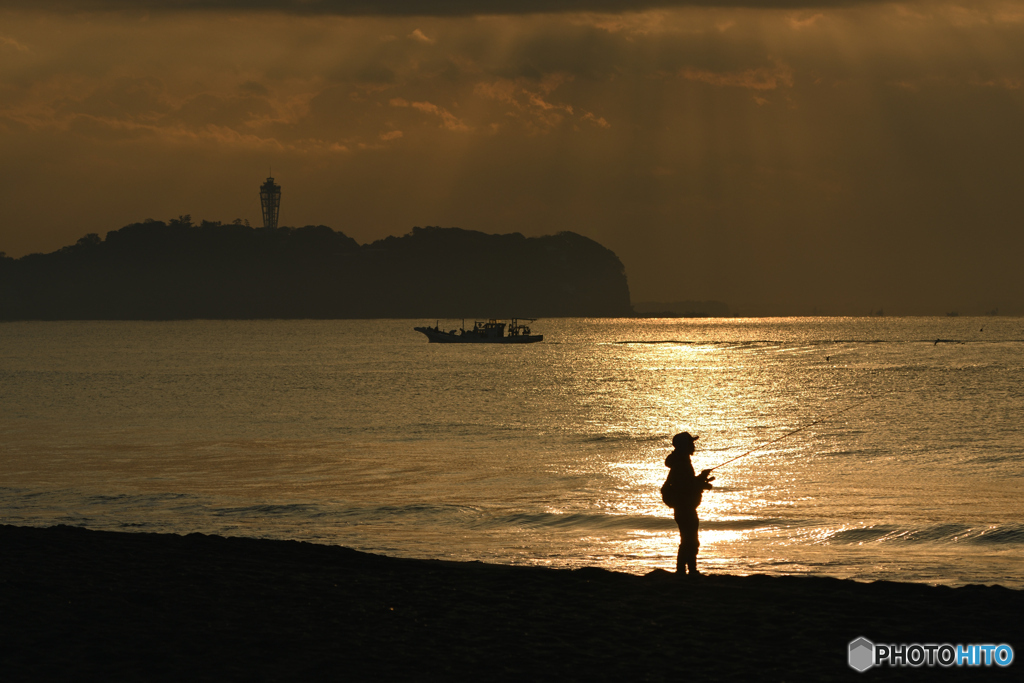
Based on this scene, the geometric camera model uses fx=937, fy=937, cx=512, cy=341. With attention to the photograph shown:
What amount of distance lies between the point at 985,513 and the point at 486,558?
11833 millimetres

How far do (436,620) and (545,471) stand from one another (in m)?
18.2

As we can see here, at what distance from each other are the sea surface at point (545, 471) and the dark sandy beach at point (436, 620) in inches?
129

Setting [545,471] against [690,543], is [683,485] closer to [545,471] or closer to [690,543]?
[690,543]

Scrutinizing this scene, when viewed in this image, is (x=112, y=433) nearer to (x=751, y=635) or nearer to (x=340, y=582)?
(x=340, y=582)

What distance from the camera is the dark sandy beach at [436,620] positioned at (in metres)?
8.27

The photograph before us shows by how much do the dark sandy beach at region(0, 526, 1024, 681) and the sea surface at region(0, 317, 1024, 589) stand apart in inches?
129

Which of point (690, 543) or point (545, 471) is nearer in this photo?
point (690, 543)

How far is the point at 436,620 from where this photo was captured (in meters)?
9.88

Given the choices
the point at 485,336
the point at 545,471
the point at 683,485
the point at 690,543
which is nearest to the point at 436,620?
the point at 683,485

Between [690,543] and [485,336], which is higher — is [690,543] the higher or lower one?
the lower one

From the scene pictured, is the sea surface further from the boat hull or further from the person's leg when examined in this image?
the boat hull

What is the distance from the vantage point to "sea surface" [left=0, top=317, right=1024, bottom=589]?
17.0 metres

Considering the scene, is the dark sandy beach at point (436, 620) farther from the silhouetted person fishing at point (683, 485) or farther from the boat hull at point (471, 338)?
the boat hull at point (471, 338)

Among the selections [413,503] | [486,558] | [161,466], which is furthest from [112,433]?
[486,558]
